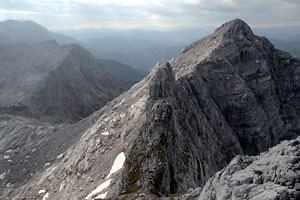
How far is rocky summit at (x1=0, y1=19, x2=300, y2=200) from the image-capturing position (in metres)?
18.1

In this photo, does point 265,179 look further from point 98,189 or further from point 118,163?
point 118,163

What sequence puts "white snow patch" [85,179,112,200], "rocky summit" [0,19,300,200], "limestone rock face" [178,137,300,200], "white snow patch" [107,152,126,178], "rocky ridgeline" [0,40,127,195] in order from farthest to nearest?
"rocky ridgeline" [0,40,127,195], "white snow patch" [107,152,126,178], "white snow patch" [85,179,112,200], "rocky summit" [0,19,300,200], "limestone rock face" [178,137,300,200]

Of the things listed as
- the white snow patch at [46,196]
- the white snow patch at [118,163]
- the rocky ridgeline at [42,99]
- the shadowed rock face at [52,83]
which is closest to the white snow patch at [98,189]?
the white snow patch at [118,163]

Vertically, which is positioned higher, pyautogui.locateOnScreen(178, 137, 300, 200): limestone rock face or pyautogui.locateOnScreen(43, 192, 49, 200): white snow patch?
pyautogui.locateOnScreen(178, 137, 300, 200): limestone rock face

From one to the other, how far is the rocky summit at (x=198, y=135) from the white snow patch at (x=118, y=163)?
21cm

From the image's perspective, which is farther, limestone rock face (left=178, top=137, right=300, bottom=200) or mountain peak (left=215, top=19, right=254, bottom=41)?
mountain peak (left=215, top=19, right=254, bottom=41)

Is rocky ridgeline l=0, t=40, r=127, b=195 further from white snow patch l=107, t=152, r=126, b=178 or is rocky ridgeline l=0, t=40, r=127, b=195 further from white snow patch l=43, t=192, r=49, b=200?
white snow patch l=107, t=152, r=126, b=178

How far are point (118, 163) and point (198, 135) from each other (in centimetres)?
1774

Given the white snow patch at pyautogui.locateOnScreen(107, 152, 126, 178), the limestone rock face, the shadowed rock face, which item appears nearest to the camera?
the limestone rock face

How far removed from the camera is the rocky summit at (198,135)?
18.1 m

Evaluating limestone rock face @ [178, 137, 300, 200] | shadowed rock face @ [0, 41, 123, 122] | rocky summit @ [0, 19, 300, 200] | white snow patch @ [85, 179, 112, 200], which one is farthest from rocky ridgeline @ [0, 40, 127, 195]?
limestone rock face @ [178, 137, 300, 200]

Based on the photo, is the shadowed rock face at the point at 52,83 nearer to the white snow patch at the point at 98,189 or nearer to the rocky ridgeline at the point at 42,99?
the rocky ridgeline at the point at 42,99

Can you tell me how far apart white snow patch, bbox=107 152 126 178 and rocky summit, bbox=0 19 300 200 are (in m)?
0.21

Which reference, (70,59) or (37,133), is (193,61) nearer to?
(37,133)
